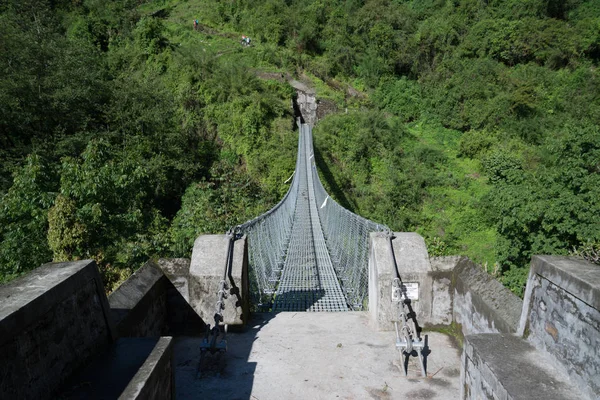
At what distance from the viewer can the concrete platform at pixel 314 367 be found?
65.2 inches

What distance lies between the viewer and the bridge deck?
11.2ft

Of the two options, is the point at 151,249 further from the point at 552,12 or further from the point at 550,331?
the point at 552,12

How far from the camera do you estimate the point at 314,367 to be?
184 cm

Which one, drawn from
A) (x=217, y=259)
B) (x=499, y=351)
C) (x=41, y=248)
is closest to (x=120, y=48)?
(x=41, y=248)

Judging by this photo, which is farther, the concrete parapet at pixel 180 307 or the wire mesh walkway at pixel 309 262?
the wire mesh walkway at pixel 309 262

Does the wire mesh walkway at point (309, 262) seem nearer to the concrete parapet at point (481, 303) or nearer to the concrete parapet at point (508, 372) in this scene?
the concrete parapet at point (481, 303)

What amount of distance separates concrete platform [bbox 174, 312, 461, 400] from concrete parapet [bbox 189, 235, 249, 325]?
0.14 metres

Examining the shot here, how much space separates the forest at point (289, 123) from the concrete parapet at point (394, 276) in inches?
116

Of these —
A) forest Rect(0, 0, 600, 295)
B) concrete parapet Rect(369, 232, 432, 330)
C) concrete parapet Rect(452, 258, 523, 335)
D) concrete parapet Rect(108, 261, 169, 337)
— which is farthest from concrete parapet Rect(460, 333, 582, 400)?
forest Rect(0, 0, 600, 295)

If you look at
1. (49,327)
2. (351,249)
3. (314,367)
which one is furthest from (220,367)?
(351,249)

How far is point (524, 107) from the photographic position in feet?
46.9

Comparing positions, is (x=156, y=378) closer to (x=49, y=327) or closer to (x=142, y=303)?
(x=49, y=327)

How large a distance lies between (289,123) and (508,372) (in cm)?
1208

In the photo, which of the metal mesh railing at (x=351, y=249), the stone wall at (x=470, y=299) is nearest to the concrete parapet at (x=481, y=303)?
the stone wall at (x=470, y=299)
